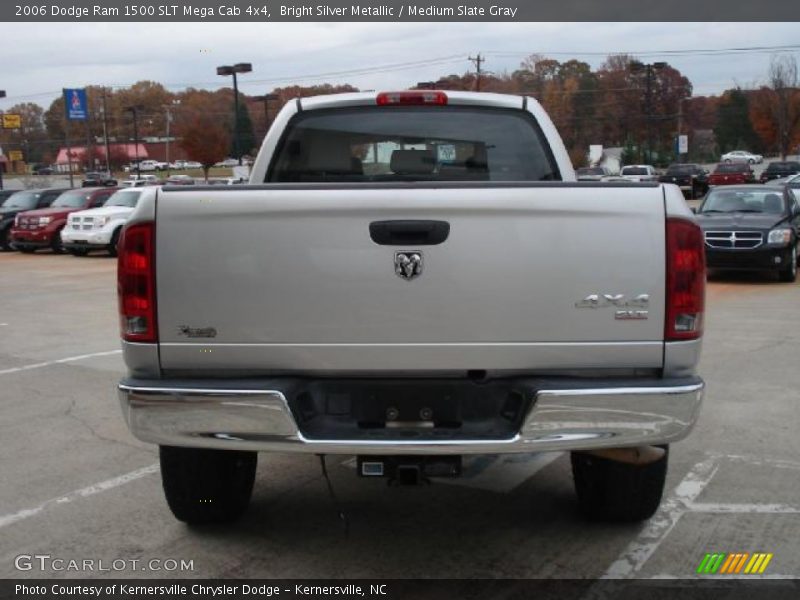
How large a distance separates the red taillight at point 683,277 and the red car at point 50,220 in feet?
77.6

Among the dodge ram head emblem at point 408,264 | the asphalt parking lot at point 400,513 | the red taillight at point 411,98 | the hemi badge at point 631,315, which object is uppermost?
the red taillight at point 411,98

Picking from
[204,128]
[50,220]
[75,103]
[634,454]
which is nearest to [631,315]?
[634,454]

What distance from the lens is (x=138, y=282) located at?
3.52 metres

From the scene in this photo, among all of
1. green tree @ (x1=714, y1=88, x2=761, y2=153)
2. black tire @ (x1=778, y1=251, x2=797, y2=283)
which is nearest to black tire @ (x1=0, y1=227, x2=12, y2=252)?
black tire @ (x1=778, y1=251, x2=797, y2=283)

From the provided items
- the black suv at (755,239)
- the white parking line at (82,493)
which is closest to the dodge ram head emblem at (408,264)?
the white parking line at (82,493)

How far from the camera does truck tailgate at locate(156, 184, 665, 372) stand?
3414 mm

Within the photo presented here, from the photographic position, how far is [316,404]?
3.59 m

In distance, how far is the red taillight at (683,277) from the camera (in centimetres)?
342

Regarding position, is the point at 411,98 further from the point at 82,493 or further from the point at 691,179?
the point at 691,179

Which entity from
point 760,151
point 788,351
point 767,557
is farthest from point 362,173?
point 760,151

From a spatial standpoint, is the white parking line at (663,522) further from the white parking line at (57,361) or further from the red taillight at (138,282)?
the white parking line at (57,361)

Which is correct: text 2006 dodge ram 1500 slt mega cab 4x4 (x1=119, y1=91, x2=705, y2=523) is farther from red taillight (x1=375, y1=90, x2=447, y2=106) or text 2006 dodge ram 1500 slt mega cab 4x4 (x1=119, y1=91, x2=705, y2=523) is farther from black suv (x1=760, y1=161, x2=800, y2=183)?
black suv (x1=760, y1=161, x2=800, y2=183)

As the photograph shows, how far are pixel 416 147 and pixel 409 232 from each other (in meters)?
1.84

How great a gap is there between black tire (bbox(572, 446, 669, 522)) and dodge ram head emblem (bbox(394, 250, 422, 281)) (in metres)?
1.45
